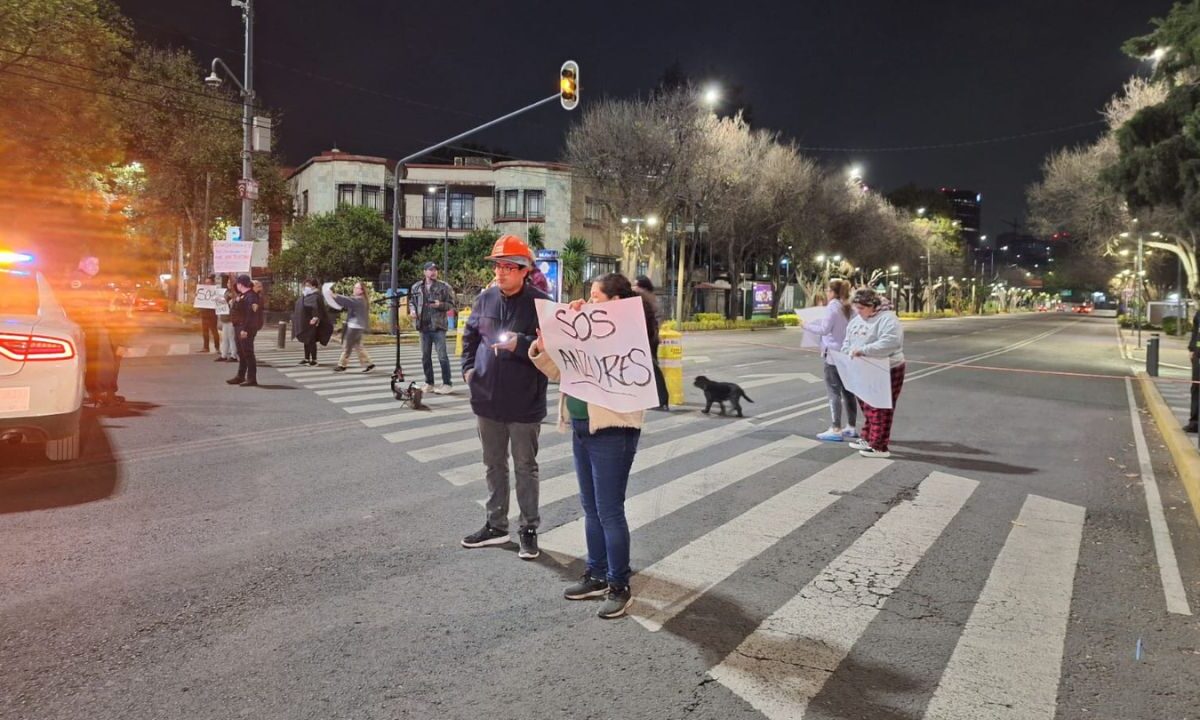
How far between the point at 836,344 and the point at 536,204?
44.1 m

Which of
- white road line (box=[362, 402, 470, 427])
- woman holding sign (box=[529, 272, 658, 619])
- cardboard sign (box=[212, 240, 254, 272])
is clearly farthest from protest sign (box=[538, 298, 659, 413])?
cardboard sign (box=[212, 240, 254, 272])

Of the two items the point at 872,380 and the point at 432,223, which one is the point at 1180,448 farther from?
the point at 432,223

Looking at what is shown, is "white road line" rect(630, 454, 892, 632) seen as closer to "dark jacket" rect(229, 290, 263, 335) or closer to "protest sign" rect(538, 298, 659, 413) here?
"protest sign" rect(538, 298, 659, 413)

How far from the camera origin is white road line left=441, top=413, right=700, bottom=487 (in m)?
6.96

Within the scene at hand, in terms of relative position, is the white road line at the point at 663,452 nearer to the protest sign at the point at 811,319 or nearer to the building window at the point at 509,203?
the protest sign at the point at 811,319

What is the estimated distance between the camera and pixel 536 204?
51.5 meters

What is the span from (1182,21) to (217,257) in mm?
29387

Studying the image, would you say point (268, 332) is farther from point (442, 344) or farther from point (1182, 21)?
point (1182, 21)

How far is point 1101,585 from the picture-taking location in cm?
469

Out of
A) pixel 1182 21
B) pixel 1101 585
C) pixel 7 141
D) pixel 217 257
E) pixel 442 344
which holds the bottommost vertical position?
pixel 1101 585

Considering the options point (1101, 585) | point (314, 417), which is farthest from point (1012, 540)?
point (314, 417)

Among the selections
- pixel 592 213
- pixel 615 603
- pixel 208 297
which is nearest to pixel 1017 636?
pixel 615 603

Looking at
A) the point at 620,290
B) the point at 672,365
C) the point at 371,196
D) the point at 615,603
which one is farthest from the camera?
the point at 371,196

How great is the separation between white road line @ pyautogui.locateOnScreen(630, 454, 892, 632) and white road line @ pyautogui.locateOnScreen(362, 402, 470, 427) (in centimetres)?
516
